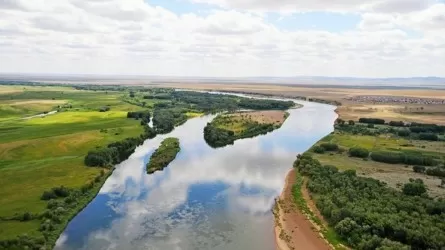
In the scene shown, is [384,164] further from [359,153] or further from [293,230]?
[293,230]


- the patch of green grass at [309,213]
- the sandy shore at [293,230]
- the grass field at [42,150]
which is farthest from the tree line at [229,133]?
the sandy shore at [293,230]

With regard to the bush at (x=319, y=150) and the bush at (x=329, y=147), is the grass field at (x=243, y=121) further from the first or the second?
the bush at (x=319, y=150)

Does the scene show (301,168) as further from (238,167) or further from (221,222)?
(221,222)

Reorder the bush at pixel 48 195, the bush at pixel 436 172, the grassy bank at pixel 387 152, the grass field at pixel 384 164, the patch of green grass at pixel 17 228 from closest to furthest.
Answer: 1. the patch of green grass at pixel 17 228
2. the bush at pixel 48 195
3. the grass field at pixel 384 164
4. the grassy bank at pixel 387 152
5. the bush at pixel 436 172

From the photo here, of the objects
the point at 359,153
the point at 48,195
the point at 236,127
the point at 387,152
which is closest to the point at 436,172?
the point at 387,152

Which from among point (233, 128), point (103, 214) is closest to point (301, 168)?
point (103, 214)

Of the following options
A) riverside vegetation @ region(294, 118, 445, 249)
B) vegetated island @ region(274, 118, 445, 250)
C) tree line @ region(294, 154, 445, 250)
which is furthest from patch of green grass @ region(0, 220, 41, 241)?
tree line @ region(294, 154, 445, 250)

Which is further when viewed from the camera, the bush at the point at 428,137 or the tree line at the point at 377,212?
the bush at the point at 428,137
